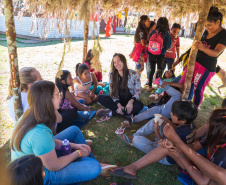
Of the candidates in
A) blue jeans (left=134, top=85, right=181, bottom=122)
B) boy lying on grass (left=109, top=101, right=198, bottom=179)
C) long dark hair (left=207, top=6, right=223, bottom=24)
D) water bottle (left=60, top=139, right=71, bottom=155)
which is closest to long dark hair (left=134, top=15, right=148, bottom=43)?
long dark hair (left=207, top=6, right=223, bottom=24)

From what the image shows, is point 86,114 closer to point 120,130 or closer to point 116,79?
point 120,130

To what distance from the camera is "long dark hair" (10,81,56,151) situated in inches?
59.8

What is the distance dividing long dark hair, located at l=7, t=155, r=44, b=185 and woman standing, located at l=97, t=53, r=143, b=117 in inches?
91.4

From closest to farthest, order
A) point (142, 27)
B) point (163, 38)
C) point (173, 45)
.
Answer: point (163, 38) < point (142, 27) < point (173, 45)

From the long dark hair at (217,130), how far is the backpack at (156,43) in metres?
2.79

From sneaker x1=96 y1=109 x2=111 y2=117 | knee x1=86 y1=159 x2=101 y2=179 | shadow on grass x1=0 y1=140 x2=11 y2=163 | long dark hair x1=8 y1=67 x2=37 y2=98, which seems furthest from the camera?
sneaker x1=96 y1=109 x2=111 y2=117

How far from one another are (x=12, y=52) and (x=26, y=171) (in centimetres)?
159

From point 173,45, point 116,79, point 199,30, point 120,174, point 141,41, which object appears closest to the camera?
point 120,174

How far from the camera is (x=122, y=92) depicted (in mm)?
3510

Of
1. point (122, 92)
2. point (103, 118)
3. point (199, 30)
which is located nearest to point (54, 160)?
point (103, 118)

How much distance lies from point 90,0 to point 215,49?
2.22 m

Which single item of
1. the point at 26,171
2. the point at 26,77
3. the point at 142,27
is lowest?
the point at 26,171

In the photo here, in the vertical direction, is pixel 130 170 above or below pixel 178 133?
below

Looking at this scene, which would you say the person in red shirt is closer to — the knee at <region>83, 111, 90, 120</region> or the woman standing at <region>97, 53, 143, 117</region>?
the woman standing at <region>97, 53, 143, 117</region>
